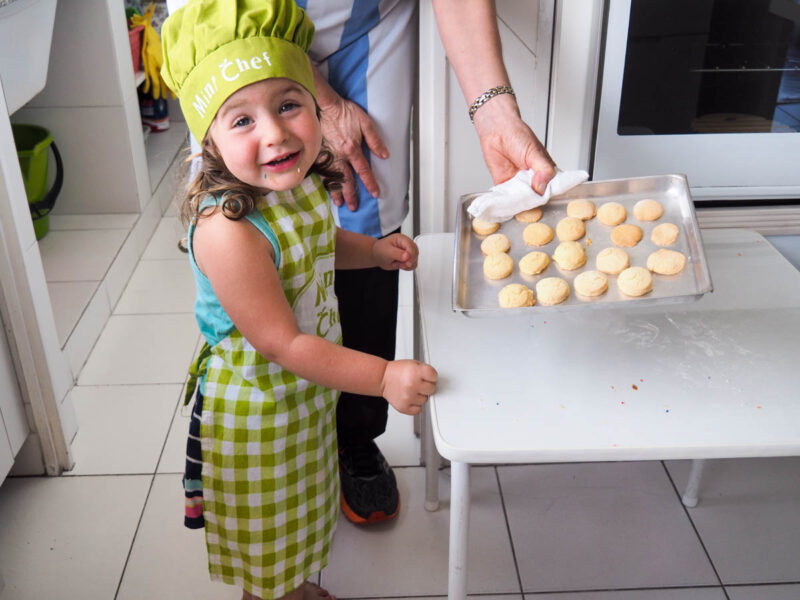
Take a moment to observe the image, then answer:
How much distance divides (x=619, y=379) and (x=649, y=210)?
0.26m

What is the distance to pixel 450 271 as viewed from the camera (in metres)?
1.15

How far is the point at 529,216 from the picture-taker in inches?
42.1

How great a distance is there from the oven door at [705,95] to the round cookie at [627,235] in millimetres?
250

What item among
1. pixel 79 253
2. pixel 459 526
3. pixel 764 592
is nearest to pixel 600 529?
pixel 764 592

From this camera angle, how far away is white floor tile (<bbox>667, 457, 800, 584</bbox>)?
140cm

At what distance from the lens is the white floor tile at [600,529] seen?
Result: 1391 mm

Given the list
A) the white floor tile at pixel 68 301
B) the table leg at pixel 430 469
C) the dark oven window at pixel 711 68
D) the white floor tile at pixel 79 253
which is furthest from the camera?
the white floor tile at pixel 79 253

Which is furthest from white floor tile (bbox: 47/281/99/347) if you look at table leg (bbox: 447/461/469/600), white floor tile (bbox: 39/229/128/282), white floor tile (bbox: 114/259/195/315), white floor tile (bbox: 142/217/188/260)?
table leg (bbox: 447/461/469/600)

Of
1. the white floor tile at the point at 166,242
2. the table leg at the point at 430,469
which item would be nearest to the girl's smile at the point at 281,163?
the table leg at the point at 430,469

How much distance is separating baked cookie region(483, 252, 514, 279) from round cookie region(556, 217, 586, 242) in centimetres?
8

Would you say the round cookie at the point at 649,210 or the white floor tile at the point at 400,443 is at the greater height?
the round cookie at the point at 649,210

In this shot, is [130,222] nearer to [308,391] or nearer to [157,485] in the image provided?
[157,485]

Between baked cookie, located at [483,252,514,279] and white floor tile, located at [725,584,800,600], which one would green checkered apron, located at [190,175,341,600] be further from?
white floor tile, located at [725,584,800,600]

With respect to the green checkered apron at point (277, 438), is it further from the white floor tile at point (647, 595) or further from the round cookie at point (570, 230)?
the white floor tile at point (647, 595)
